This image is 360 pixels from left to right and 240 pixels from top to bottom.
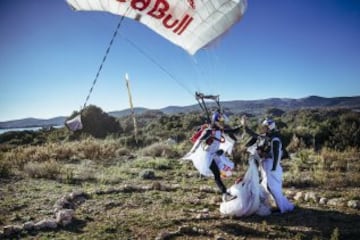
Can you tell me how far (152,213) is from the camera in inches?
347

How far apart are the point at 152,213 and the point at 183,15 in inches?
205

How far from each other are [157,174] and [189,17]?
6.15 meters

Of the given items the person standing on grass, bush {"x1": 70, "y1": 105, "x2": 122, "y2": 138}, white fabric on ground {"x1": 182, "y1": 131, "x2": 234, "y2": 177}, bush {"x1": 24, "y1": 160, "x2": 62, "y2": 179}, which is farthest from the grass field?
bush {"x1": 70, "y1": 105, "x2": 122, "y2": 138}

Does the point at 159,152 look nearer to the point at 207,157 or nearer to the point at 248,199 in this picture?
the point at 207,157

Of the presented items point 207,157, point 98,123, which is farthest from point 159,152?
point 98,123

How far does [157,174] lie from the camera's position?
558 inches

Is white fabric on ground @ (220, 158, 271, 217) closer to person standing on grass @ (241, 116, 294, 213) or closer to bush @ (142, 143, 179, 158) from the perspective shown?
person standing on grass @ (241, 116, 294, 213)

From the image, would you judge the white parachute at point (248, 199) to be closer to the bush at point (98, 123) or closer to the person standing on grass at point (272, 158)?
the person standing on grass at point (272, 158)

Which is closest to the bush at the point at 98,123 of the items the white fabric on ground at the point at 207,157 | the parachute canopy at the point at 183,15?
the parachute canopy at the point at 183,15

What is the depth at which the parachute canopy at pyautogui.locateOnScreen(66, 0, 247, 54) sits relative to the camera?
32.6ft

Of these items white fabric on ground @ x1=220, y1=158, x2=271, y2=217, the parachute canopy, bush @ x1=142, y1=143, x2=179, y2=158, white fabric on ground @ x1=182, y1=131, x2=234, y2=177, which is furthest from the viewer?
bush @ x1=142, y1=143, x2=179, y2=158

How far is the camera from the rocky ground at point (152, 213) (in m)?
7.33

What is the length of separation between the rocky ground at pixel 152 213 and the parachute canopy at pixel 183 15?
4.32 m

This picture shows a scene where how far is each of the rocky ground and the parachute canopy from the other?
4.32 metres
